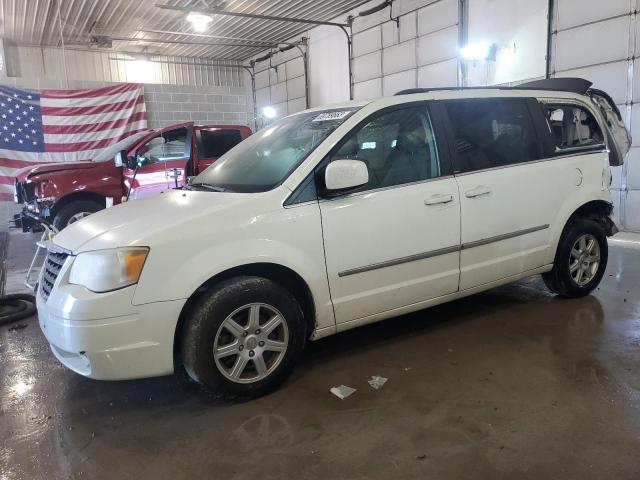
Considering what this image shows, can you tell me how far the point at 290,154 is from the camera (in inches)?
124

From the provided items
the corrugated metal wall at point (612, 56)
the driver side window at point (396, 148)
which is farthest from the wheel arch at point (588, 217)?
the corrugated metal wall at point (612, 56)

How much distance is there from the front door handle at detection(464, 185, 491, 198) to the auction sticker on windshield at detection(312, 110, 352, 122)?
951 millimetres

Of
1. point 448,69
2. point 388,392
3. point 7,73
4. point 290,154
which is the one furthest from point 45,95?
point 388,392

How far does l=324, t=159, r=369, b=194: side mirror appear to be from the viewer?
9.03 ft

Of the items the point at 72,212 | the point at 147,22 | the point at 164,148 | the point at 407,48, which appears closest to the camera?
the point at 72,212

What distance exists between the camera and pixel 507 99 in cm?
374

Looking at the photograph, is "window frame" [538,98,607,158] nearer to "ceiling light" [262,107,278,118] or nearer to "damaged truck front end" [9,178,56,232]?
"damaged truck front end" [9,178,56,232]

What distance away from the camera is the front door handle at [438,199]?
3177mm

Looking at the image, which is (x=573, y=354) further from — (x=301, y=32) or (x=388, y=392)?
(x=301, y=32)

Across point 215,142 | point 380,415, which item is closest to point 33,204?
point 215,142

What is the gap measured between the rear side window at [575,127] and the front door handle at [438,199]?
1.34 metres

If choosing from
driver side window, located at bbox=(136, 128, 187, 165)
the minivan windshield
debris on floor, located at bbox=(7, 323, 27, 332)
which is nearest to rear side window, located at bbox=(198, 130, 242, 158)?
driver side window, located at bbox=(136, 128, 187, 165)

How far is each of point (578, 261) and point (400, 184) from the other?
6.52 feet

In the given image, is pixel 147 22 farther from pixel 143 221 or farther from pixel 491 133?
pixel 143 221
